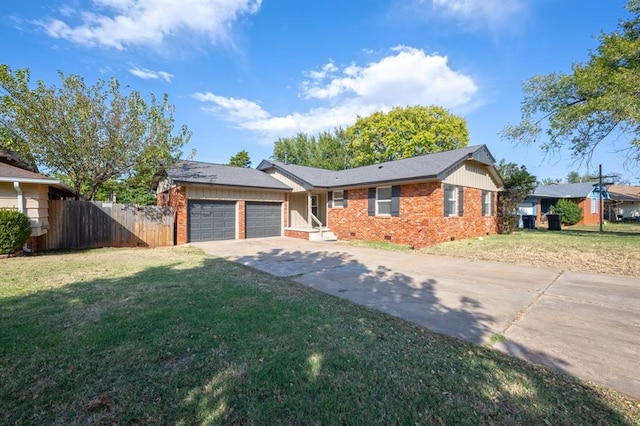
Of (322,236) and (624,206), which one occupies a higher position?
(624,206)

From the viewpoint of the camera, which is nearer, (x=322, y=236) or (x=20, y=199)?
(x=20, y=199)

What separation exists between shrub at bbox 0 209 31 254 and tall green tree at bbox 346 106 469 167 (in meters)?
28.3

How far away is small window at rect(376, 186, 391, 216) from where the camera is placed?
1335 centimetres

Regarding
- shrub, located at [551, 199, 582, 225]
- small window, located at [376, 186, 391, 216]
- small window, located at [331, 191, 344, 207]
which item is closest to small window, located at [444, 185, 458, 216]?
A: small window, located at [376, 186, 391, 216]

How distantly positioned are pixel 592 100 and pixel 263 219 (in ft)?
53.3

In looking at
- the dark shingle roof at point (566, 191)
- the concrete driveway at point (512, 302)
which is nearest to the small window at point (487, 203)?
the concrete driveway at point (512, 302)

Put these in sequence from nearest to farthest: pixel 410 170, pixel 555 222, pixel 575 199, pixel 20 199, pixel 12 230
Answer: pixel 12 230, pixel 20 199, pixel 410 170, pixel 555 222, pixel 575 199

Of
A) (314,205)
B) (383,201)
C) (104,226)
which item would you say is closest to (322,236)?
(383,201)

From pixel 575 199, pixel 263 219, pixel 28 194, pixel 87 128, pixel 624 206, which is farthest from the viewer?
pixel 624 206

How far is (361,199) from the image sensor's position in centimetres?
1432

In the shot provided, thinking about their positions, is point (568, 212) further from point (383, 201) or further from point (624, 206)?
point (383, 201)

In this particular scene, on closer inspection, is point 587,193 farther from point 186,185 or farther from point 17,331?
point 17,331

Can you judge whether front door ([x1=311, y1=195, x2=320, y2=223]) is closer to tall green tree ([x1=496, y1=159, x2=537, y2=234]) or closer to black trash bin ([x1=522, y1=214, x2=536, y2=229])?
tall green tree ([x1=496, y1=159, x2=537, y2=234])

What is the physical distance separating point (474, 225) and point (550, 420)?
13.9m
